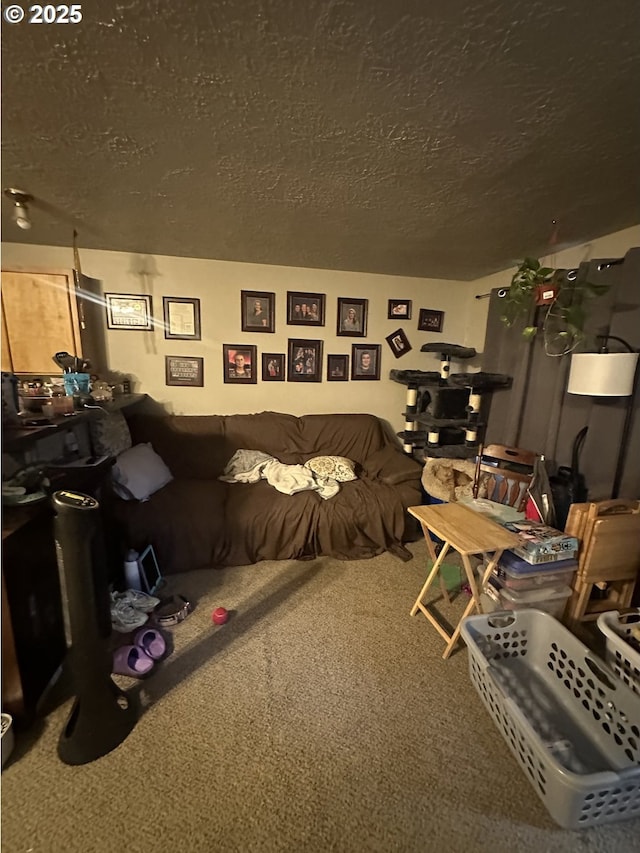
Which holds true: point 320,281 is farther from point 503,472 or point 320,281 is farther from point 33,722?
point 33,722

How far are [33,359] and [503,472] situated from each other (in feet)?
10.3

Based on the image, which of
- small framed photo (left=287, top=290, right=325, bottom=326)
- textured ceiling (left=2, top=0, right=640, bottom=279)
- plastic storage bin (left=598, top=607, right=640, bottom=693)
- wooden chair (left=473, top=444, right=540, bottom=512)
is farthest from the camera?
small framed photo (left=287, top=290, right=325, bottom=326)

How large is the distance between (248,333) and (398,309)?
141 centimetres

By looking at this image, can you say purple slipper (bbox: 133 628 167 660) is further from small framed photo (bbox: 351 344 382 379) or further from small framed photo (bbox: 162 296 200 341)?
small framed photo (bbox: 351 344 382 379)

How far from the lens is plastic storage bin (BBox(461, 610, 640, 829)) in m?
0.97

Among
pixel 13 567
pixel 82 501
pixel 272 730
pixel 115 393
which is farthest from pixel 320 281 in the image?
pixel 272 730

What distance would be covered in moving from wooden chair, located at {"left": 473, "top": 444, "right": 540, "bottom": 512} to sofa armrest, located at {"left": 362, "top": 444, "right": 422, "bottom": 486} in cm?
52

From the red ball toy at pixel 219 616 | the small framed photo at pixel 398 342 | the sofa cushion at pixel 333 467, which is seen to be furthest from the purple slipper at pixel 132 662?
the small framed photo at pixel 398 342

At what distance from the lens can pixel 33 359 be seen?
2.25 metres

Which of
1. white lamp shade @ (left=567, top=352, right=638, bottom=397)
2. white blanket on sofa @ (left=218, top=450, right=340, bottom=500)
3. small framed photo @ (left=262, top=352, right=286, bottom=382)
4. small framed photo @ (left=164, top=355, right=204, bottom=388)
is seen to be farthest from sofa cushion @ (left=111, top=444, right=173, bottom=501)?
white lamp shade @ (left=567, top=352, right=638, bottom=397)

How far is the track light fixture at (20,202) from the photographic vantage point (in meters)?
1.66

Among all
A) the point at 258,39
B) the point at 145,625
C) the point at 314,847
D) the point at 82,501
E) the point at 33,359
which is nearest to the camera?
the point at 258,39

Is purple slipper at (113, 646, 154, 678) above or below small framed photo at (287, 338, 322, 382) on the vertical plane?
below

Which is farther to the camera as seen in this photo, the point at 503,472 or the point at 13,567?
the point at 503,472
